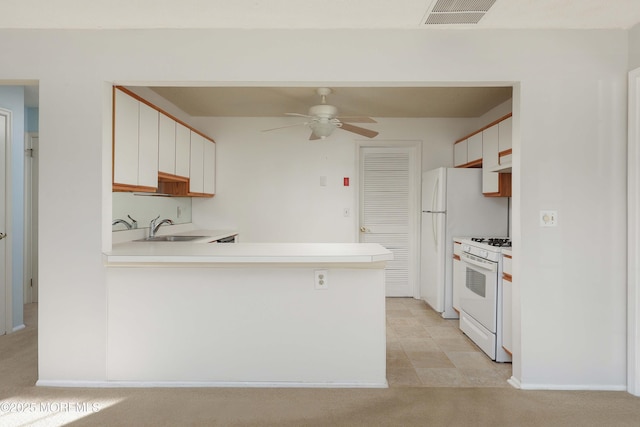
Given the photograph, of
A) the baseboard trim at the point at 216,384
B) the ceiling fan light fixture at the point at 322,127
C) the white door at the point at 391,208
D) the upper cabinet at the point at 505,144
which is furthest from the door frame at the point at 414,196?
the baseboard trim at the point at 216,384

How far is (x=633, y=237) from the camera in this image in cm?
245

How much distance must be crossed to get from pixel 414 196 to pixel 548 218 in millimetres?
2569

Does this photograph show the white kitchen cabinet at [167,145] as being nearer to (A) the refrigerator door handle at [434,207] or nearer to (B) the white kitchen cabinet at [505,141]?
(A) the refrigerator door handle at [434,207]

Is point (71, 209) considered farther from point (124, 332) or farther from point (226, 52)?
point (226, 52)

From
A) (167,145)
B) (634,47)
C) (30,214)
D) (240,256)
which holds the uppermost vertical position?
(634,47)

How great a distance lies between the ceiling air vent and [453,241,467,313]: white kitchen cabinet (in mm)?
2169

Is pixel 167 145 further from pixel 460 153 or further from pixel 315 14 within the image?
pixel 460 153

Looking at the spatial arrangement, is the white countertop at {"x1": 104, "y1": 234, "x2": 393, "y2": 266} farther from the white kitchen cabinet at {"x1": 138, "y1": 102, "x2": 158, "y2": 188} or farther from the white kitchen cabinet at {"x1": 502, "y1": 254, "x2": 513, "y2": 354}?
the white kitchen cabinet at {"x1": 502, "y1": 254, "x2": 513, "y2": 354}

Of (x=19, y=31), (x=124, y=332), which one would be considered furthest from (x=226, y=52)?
(x=124, y=332)

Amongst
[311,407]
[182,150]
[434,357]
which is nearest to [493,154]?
[434,357]

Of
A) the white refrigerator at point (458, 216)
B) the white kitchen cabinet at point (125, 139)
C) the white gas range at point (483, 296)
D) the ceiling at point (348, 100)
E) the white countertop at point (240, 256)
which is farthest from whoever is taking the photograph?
the white refrigerator at point (458, 216)

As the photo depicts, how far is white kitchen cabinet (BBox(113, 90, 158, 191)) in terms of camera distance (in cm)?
267

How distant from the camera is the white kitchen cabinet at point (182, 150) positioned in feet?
12.3

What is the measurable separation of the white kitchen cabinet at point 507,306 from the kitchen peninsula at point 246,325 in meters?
1.02
